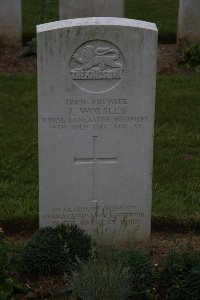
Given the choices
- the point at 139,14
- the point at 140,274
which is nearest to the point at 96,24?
the point at 140,274

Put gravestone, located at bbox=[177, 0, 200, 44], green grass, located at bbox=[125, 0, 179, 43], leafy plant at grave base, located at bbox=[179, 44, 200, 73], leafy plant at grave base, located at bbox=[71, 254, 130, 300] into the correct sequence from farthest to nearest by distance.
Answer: green grass, located at bbox=[125, 0, 179, 43]
gravestone, located at bbox=[177, 0, 200, 44]
leafy plant at grave base, located at bbox=[179, 44, 200, 73]
leafy plant at grave base, located at bbox=[71, 254, 130, 300]

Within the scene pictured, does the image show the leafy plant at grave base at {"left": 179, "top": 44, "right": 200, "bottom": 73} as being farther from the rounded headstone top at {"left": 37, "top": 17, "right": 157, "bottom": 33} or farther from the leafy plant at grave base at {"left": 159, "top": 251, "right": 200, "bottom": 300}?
the leafy plant at grave base at {"left": 159, "top": 251, "right": 200, "bottom": 300}

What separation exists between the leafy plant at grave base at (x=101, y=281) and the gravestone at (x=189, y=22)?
6.15 metres

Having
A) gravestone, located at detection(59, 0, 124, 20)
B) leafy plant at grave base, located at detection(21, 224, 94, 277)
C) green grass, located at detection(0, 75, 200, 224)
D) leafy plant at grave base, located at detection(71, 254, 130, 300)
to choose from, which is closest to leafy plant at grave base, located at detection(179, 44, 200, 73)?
green grass, located at detection(0, 75, 200, 224)

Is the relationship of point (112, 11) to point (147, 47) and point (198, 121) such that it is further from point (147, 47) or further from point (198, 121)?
point (147, 47)

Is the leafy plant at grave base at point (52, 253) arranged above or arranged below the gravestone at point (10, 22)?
below

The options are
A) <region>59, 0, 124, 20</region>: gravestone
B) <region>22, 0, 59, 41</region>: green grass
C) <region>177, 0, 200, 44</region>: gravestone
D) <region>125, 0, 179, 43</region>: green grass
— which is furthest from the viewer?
<region>125, 0, 179, 43</region>: green grass

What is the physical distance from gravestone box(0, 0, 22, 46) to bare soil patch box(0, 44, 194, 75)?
0.40 feet

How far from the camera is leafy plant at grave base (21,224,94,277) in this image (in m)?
4.83

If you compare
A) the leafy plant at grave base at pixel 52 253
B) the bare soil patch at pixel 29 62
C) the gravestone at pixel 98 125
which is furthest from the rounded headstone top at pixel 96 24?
the bare soil patch at pixel 29 62

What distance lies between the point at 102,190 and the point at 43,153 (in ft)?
1.57

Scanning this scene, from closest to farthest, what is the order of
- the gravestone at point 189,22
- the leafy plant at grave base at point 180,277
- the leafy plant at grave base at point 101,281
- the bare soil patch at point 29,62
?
the leafy plant at grave base at point 101,281, the leafy plant at grave base at point 180,277, the bare soil patch at point 29,62, the gravestone at point 189,22

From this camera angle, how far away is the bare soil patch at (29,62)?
958 centimetres

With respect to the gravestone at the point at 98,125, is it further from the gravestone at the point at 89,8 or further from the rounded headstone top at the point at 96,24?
the gravestone at the point at 89,8
